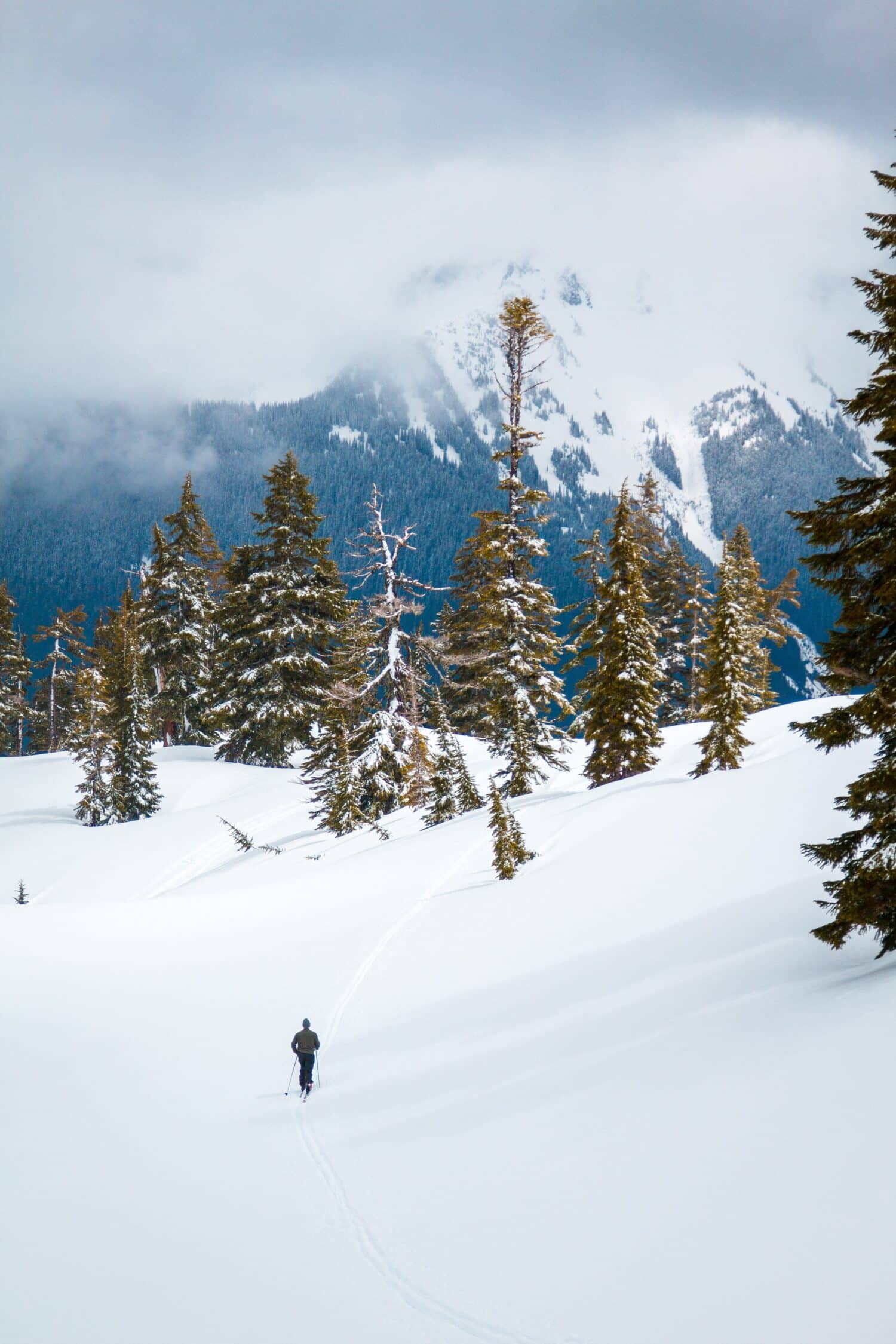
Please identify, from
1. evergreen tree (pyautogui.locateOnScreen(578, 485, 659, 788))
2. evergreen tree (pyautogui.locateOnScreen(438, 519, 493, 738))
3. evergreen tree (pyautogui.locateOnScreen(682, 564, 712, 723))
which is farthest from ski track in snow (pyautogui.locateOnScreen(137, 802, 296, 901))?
evergreen tree (pyautogui.locateOnScreen(682, 564, 712, 723))

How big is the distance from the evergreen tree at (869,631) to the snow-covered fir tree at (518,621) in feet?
70.2

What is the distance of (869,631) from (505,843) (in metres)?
12.6

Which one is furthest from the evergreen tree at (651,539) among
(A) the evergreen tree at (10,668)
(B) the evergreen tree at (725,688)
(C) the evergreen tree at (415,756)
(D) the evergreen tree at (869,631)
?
(A) the evergreen tree at (10,668)

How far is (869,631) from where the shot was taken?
1071 centimetres

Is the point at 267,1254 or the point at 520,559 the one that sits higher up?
the point at 520,559

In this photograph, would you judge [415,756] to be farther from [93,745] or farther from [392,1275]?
[392,1275]

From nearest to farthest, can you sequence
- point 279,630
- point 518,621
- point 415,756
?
point 518,621, point 415,756, point 279,630

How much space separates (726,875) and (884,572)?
29.2 feet

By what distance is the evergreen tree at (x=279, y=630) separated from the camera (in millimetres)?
43906

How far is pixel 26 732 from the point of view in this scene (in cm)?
9125

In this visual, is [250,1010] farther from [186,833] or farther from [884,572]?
[186,833]

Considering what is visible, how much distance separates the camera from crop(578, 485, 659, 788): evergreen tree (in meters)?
30.1

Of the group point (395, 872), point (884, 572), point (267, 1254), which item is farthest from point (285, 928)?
point (884, 572)

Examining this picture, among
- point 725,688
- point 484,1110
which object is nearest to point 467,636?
point 725,688
